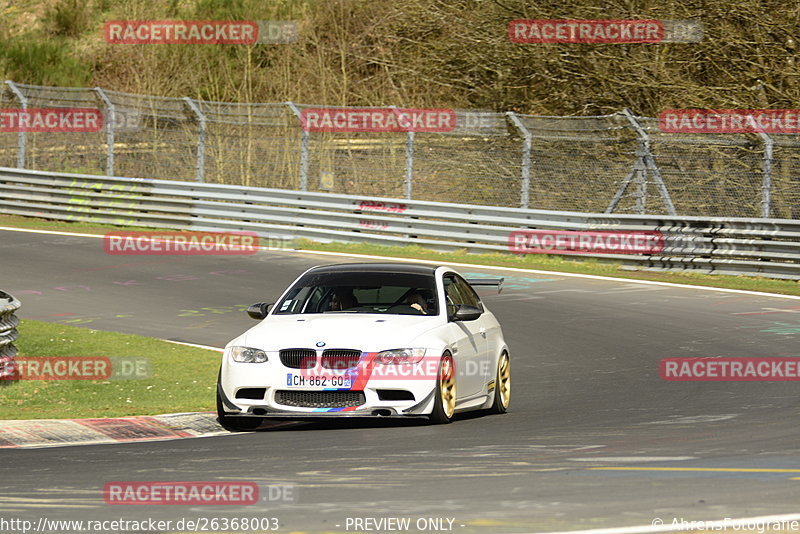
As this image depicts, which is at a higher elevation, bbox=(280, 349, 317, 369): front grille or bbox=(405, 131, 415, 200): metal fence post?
bbox=(405, 131, 415, 200): metal fence post

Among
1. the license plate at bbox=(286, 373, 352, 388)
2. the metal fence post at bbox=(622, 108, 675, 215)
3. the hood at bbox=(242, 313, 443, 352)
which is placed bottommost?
the license plate at bbox=(286, 373, 352, 388)

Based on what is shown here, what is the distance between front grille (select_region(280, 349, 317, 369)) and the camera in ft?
33.5

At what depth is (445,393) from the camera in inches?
413

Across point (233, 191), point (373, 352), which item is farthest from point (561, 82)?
point (373, 352)

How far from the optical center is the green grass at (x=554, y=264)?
873 inches

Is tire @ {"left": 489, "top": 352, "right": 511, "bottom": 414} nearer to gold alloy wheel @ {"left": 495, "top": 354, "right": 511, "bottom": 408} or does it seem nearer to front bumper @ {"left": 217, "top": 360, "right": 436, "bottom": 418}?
gold alloy wheel @ {"left": 495, "top": 354, "right": 511, "bottom": 408}

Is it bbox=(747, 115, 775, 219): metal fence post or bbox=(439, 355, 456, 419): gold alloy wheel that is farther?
bbox=(747, 115, 775, 219): metal fence post

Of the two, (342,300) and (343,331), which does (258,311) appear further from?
(343,331)

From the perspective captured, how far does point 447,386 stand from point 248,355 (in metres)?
1.59

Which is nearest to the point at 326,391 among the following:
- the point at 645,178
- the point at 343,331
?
the point at 343,331

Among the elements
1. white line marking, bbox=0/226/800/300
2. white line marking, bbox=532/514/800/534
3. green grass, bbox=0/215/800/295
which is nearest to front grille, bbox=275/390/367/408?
white line marking, bbox=532/514/800/534

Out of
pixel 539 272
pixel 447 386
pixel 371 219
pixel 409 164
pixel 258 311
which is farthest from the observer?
pixel 371 219

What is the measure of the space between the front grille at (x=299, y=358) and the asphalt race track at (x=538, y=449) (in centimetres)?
52

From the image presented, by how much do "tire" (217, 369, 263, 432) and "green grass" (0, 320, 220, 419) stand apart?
95 centimetres
